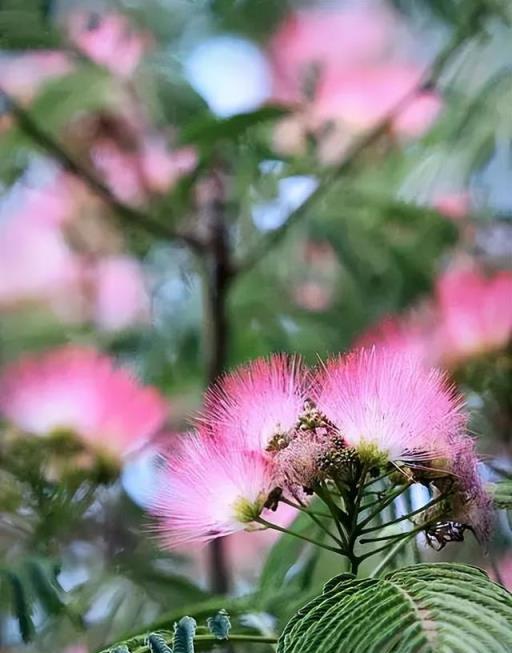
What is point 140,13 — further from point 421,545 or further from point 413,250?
point 421,545

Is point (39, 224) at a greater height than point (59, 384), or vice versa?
point (39, 224)

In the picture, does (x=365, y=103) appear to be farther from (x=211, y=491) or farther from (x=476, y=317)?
(x=211, y=491)

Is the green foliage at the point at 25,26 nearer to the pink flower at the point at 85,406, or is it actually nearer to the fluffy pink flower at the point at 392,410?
the pink flower at the point at 85,406

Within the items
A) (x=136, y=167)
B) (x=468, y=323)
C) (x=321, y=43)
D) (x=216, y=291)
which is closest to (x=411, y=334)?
(x=468, y=323)

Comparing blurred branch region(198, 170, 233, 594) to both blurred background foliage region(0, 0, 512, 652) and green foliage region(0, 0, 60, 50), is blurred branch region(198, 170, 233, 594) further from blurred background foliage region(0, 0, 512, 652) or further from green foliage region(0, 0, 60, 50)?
green foliage region(0, 0, 60, 50)

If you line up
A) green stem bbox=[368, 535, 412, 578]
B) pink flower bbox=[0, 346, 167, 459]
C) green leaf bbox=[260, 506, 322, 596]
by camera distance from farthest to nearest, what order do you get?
pink flower bbox=[0, 346, 167, 459] < green leaf bbox=[260, 506, 322, 596] < green stem bbox=[368, 535, 412, 578]

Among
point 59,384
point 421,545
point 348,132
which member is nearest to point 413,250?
point 348,132

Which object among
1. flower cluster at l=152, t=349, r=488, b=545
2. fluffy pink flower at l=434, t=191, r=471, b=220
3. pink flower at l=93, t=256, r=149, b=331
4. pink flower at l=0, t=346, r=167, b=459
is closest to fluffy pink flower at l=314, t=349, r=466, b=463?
flower cluster at l=152, t=349, r=488, b=545
